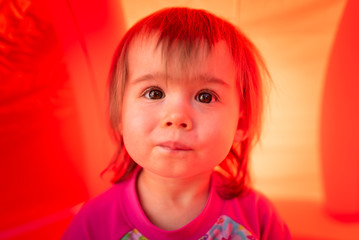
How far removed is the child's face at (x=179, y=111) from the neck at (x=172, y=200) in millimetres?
152

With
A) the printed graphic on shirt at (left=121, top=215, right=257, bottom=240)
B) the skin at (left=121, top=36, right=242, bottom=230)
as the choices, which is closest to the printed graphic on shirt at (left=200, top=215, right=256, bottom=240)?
the printed graphic on shirt at (left=121, top=215, right=257, bottom=240)

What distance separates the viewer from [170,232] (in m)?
0.96

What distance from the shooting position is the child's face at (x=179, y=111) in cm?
85

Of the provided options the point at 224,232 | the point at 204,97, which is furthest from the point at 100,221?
the point at 204,97

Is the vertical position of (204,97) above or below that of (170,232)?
above

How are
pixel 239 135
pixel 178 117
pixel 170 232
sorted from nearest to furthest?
pixel 178 117 < pixel 170 232 < pixel 239 135

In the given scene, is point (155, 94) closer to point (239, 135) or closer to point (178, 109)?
point (178, 109)

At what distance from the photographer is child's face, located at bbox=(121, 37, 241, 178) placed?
2.78ft

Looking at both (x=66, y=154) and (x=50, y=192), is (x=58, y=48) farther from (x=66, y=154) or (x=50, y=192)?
(x=50, y=192)

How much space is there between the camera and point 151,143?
0.87 m

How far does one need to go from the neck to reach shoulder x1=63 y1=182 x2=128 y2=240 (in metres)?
0.07

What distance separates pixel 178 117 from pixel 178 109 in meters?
0.03

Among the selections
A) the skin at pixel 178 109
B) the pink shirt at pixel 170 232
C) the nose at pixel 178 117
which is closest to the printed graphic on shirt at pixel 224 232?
the pink shirt at pixel 170 232

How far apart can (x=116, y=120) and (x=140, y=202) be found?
0.25 meters
